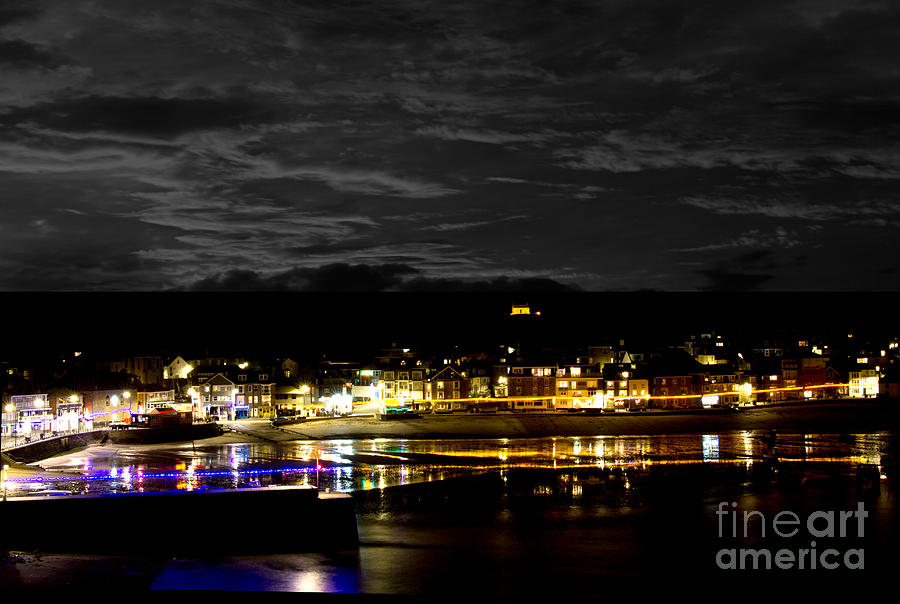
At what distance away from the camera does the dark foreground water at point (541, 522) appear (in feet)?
63.2

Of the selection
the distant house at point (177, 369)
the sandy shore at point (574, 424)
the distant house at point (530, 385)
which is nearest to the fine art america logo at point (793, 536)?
the sandy shore at point (574, 424)

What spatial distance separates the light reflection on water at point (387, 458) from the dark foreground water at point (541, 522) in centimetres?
18

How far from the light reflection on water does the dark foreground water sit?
0.18 metres

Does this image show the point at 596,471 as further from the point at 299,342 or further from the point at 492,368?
the point at 299,342

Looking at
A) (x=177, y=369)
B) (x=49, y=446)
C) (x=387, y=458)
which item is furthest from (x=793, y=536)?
(x=177, y=369)

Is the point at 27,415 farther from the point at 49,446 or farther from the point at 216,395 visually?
the point at 216,395

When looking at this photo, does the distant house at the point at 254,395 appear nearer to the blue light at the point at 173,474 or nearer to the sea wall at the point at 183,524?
the blue light at the point at 173,474

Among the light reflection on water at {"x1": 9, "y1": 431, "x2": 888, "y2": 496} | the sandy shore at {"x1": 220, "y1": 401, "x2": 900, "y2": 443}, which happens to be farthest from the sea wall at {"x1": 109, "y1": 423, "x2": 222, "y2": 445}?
the light reflection on water at {"x1": 9, "y1": 431, "x2": 888, "y2": 496}

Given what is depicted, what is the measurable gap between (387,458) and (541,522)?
16.7 metres

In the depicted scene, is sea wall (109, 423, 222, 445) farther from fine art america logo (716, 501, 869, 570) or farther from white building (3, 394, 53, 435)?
fine art america logo (716, 501, 869, 570)

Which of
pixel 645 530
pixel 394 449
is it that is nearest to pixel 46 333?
pixel 394 449

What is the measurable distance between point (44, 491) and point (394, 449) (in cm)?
2039

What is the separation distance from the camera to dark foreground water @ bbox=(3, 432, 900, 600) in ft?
63.2

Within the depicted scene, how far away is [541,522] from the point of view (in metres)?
25.2
